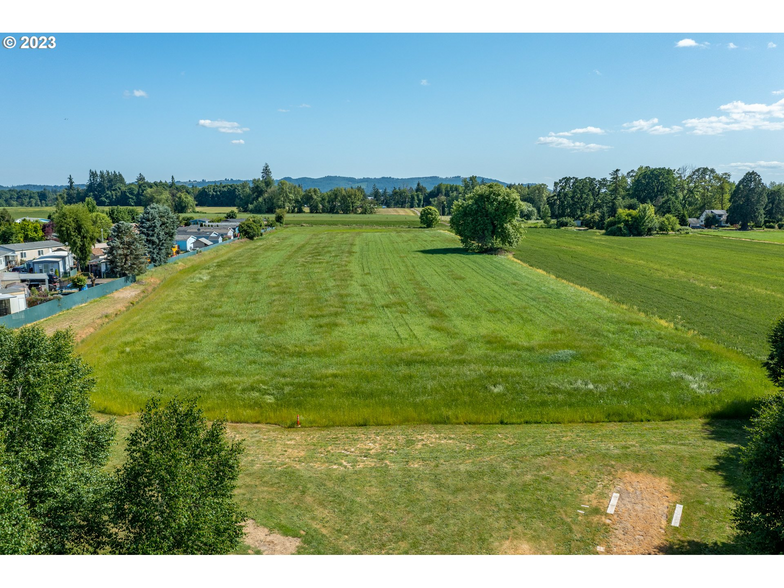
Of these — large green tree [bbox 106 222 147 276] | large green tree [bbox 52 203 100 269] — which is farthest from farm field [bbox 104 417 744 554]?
large green tree [bbox 52 203 100 269]

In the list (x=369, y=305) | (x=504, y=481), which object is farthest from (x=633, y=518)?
(x=369, y=305)

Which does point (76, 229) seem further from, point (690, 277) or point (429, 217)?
point (429, 217)

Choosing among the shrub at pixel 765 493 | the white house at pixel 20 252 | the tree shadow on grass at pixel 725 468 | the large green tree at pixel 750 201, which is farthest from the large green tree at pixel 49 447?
A: the large green tree at pixel 750 201

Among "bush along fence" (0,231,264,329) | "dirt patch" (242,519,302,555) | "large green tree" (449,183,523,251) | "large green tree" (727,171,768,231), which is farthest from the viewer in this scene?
"large green tree" (727,171,768,231)

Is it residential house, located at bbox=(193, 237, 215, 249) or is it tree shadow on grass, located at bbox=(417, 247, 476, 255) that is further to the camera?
residential house, located at bbox=(193, 237, 215, 249)

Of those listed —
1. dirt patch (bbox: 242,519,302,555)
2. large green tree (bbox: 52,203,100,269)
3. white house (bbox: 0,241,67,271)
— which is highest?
large green tree (bbox: 52,203,100,269)

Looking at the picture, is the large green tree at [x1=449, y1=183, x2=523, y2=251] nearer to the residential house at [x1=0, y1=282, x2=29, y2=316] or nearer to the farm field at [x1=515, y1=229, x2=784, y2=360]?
the farm field at [x1=515, y1=229, x2=784, y2=360]

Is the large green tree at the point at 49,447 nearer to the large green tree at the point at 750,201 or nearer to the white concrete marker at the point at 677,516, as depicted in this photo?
the white concrete marker at the point at 677,516
